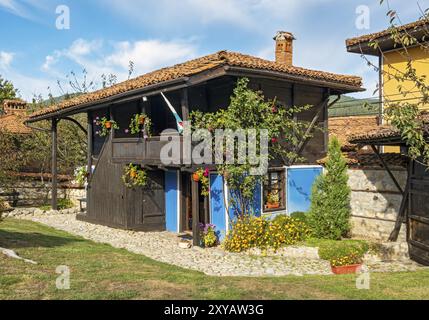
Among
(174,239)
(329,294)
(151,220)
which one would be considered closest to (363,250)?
(329,294)

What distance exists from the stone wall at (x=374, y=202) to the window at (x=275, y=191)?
2.10 meters

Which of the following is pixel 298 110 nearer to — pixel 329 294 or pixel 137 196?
pixel 137 196

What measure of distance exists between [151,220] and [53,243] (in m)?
4.06

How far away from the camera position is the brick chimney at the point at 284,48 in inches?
610

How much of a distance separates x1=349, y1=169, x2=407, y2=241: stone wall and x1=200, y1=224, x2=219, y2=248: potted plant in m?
4.38

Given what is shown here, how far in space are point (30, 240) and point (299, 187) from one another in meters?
8.02

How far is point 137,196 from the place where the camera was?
13.9m

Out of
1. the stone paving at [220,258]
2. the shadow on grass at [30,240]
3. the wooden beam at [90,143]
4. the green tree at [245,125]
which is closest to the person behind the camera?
the stone paving at [220,258]

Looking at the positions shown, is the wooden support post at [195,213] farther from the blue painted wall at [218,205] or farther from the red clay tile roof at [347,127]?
the red clay tile roof at [347,127]

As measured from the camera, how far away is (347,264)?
9.55m

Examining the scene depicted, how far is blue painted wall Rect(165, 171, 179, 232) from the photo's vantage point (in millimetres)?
13914

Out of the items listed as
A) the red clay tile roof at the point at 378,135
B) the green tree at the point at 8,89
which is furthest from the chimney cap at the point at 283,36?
the green tree at the point at 8,89

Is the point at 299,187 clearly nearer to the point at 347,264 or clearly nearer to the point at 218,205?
the point at 218,205

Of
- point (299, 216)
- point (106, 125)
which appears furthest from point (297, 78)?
point (106, 125)
